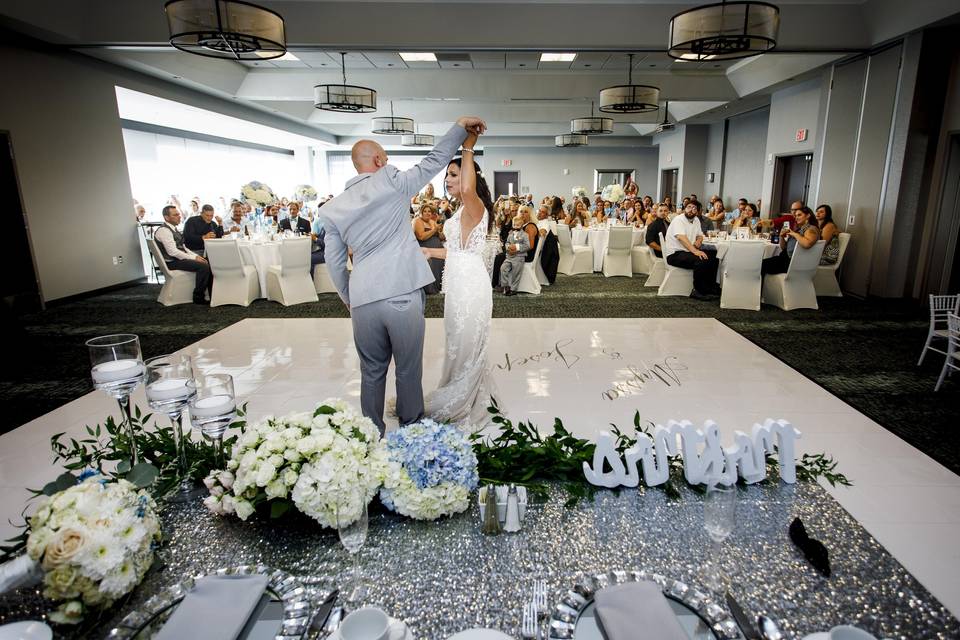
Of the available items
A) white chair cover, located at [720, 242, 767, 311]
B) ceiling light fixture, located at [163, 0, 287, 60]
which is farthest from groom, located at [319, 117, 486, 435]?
white chair cover, located at [720, 242, 767, 311]

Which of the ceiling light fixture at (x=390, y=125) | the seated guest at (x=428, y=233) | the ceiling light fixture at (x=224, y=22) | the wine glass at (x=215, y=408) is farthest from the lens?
the ceiling light fixture at (x=390, y=125)

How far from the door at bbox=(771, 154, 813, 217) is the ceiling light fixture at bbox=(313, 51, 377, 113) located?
922 cm

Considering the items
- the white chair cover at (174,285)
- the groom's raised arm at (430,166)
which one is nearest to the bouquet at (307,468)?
the groom's raised arm at (430,166)

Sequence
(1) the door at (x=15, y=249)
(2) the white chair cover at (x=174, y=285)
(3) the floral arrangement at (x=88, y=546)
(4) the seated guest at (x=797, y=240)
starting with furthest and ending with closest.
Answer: (2) the white chair cover at (x=174, y=285), (1) the door at (x=15, y=249), (4) the seated guest at (x=797, y=240), (3) the floral arrangement at (x=88, y=546)

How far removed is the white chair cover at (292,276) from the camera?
25.3 ft

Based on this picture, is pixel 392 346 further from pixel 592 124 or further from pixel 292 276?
pixel 592 124

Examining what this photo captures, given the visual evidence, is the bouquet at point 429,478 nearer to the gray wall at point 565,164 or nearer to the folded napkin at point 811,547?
the folded napkin at point 811,547

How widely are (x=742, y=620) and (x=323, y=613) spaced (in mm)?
832

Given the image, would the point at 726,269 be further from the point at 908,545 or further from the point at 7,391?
the point at 7,391

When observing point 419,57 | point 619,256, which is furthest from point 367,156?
A: point 419,57

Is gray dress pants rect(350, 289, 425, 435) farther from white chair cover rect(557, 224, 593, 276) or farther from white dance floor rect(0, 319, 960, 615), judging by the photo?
white chair cover rect(557, 224, 593, 276)

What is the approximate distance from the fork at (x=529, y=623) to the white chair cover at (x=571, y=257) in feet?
32.0

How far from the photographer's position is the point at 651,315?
23.5ft

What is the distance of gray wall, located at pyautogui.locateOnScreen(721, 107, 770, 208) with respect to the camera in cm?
1462
